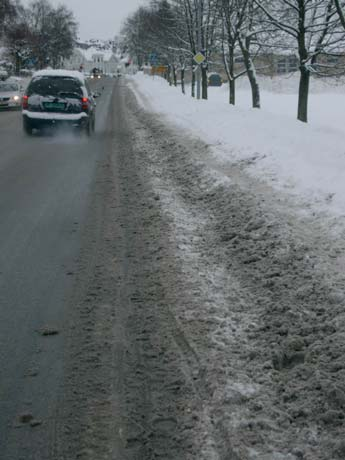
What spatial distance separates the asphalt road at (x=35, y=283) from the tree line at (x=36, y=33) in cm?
5892

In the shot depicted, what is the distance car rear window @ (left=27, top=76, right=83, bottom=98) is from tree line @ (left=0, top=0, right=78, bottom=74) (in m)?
51.4

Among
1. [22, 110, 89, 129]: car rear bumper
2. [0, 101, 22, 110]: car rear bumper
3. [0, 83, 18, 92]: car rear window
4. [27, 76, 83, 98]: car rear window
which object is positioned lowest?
[0, 101, 22, 110]: car rear bumper

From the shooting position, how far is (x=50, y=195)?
8.32 meters

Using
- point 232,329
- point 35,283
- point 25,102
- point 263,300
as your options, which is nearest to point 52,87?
point 25,102

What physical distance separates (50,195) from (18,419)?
5.77 metres

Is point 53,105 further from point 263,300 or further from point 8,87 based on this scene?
point 8,87

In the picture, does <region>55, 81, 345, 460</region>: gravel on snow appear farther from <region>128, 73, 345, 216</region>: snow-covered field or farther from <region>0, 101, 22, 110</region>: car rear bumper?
<region>0, 101, 22, 110</region>: car rear bumper

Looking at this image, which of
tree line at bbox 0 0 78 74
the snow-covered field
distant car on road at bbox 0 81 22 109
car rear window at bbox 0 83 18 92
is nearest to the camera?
the snow-covered field

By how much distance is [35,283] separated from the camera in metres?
4.75

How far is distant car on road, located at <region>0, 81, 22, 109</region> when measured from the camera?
1127 inches

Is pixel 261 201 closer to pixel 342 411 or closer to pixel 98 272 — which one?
pixel 98 272

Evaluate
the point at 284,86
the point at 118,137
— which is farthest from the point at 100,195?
the point at 284,86

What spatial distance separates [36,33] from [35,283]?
323ft

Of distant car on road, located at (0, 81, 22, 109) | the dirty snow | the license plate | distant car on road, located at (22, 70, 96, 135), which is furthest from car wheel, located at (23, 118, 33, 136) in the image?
distant car on road, located at (0, 81, 22, 109)
